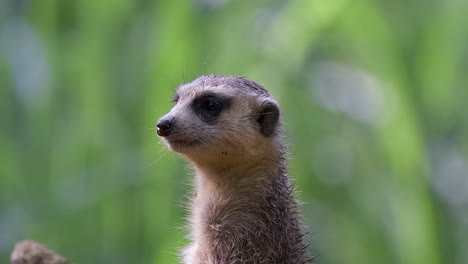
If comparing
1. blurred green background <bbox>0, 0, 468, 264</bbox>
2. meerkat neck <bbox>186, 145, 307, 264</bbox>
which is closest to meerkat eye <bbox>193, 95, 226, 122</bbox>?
meerkat neck <bbox>186, 145, 307, 264</bbox>

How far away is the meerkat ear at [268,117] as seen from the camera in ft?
4.74

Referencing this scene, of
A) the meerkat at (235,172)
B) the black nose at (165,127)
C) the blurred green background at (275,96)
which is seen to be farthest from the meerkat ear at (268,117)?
the blurred green background at (275,96)

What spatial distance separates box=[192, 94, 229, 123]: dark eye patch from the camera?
141 cm

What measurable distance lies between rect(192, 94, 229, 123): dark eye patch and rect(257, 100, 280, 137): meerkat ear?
0.25ft

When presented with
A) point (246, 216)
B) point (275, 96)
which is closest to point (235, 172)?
point (246, 216)

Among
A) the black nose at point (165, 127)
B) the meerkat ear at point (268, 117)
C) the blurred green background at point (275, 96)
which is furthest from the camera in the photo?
the blurred green background at point (275, 96)

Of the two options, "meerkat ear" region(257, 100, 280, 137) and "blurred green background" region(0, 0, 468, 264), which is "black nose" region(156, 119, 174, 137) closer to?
"meerkat ear" region(257, 100, 280, 137)

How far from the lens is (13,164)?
8.40 feet

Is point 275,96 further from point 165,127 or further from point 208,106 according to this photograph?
point 165,127

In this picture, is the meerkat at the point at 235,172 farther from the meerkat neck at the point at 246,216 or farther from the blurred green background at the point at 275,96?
the blurred green background at the point at 275,96

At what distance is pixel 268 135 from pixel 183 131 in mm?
192

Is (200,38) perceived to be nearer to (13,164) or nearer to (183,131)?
(13,164)

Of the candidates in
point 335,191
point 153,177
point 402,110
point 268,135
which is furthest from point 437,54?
point 268,135

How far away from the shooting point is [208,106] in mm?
1418
